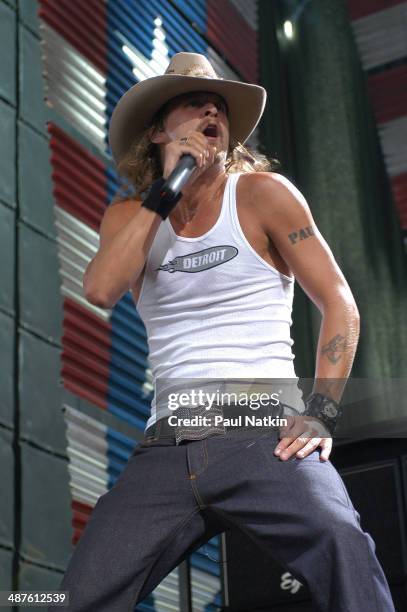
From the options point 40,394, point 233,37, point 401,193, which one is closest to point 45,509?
point 40,394

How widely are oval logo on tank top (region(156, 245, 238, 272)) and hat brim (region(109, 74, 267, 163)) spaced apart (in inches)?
19.5

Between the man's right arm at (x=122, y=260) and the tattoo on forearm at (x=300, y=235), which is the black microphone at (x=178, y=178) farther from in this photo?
the tattoo on forearm at (x=300, y=235)

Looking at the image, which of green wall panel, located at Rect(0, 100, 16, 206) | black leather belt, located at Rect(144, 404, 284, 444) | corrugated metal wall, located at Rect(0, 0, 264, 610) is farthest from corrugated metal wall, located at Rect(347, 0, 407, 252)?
black leather belt, located at Rect(144, 404, 284, 444)

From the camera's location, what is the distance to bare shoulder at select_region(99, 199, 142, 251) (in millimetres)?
2621

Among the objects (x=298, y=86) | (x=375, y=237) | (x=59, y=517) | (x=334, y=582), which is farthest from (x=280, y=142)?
(x=334, y=582)

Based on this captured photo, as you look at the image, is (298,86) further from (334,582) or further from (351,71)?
(334,582)

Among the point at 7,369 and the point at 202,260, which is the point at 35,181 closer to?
the point at 7,369

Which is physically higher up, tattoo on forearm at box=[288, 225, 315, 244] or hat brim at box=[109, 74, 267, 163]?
hat brim at box=[109, 74, 267, 163]

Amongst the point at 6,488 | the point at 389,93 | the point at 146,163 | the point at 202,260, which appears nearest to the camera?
the point at 202,260

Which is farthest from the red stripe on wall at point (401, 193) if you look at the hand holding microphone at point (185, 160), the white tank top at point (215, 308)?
the hand holding microphone at point (185, 160)

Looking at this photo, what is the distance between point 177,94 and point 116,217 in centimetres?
39

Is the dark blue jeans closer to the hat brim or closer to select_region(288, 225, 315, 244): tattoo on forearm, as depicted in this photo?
select_region(288, 225, 315, 244): tattoo on forearm

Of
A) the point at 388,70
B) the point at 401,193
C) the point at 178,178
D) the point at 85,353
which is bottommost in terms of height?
the point at 178,178

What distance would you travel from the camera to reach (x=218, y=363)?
7.54 ft
